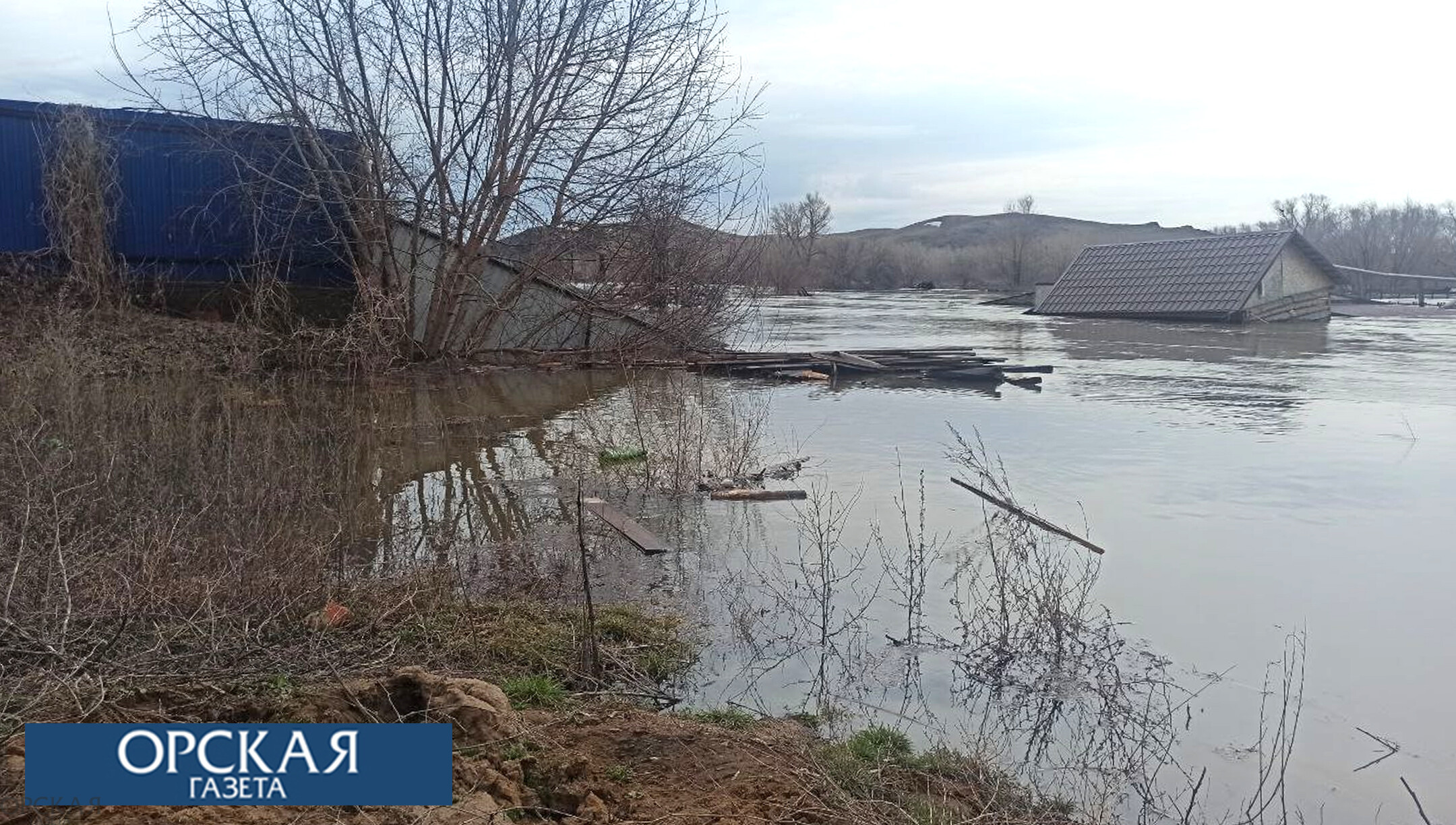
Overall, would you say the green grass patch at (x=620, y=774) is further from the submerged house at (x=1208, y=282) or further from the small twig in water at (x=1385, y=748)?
the submerged house at (x=1208, y=282)

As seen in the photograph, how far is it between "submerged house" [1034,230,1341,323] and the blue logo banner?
3599 cm

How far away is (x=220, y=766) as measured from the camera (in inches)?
126

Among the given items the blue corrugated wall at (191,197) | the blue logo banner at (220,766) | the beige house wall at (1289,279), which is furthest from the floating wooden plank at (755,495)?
the beige house wall at (1289,279)

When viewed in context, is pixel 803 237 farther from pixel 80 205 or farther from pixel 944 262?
pixel 80 205

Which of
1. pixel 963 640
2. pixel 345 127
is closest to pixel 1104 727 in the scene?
pixel 963 640

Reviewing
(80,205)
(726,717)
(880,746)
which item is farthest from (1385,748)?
(80,205)

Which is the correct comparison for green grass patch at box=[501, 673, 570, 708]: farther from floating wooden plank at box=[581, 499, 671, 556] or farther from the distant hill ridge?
the distant hill ridge

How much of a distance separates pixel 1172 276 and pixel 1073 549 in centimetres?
3366

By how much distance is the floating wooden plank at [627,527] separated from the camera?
7887 mm

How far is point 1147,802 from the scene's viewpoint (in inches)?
179

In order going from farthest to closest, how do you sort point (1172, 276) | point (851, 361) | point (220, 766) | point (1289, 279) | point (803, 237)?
A: point (803, 237) → point (1172, 276) → point (1289, 279) → point (851, 361) → point (220, 766)

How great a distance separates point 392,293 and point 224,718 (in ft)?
49.5

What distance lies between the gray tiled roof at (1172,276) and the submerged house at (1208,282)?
0.03 metres

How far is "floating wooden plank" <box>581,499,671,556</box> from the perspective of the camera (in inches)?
311
